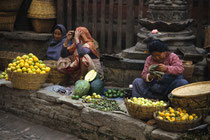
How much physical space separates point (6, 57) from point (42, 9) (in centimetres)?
162

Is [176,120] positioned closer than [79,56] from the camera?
Yes

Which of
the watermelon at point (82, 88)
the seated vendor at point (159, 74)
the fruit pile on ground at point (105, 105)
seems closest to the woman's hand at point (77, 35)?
the watermelon at point (82, 88)

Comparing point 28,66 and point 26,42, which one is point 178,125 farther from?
point 26,42

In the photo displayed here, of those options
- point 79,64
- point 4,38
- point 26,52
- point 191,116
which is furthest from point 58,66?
point 191,116

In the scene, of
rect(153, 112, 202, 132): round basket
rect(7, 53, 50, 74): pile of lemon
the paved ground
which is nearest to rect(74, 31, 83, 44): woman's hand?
rect(7, 53, 50, 74): pile of lemon

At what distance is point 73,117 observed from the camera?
21.9 ft

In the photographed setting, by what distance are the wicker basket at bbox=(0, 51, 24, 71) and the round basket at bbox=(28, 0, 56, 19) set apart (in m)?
1.16

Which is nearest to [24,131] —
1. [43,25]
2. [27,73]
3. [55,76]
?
[27,73]

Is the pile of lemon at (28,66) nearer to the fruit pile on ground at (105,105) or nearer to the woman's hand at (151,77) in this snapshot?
the fruit pile on ground at (105,105)

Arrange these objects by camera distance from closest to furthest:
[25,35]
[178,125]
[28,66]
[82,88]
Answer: [178,125], [82,88], [28,66], [25,35]

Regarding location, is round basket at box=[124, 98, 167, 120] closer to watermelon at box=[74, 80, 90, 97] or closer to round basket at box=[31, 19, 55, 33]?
watermelon at box=[74, 80, 90, 97]

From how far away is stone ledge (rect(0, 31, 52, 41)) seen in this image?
31.3 feet

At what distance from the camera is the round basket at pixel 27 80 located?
7133 millimetres

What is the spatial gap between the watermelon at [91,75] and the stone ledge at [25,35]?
8.51ft
